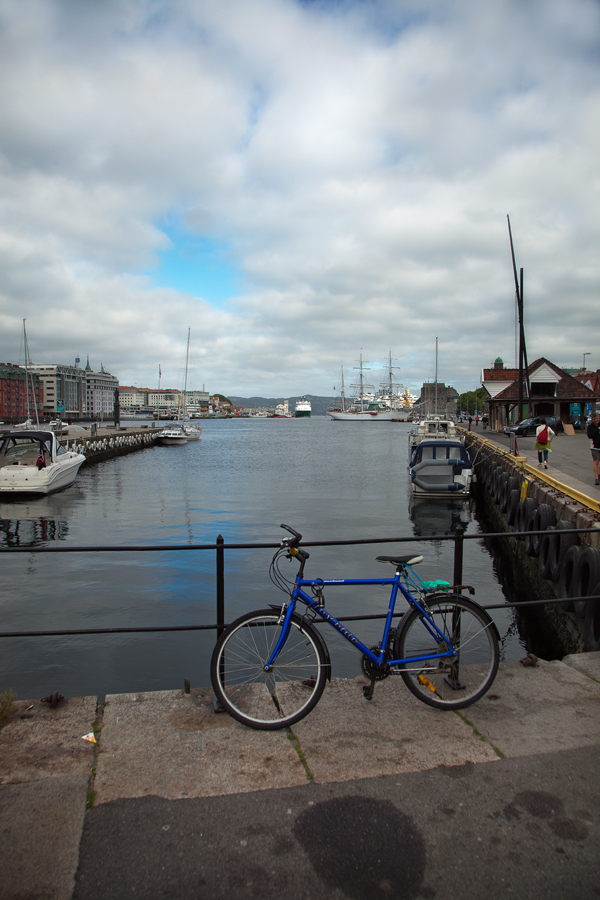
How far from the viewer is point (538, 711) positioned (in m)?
3.90

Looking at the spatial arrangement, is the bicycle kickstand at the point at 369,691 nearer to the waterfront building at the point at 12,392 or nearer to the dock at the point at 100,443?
the dock at the point at 100,443

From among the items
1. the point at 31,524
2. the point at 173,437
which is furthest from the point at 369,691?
the point at 173,437

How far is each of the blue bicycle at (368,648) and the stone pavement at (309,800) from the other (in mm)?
→ 153

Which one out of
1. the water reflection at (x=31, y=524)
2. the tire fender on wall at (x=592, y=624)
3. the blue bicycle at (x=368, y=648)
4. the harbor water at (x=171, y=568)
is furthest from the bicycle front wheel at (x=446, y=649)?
the water reflection at (x=31, y=524)

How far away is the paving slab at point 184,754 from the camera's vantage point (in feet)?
10.1

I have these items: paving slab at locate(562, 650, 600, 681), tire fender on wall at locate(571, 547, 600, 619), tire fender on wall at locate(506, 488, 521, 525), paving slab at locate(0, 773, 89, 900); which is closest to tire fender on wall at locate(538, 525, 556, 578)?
tire fender on wall at locate(571, 547, 600, 619)

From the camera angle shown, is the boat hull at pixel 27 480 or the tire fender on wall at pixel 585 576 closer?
the tire fender on wall at pixel 585 576

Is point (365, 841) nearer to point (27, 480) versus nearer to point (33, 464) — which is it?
point (27, 480)

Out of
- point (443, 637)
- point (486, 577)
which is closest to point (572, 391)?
point (486, 577)

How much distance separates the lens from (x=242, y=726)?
12.3 feet

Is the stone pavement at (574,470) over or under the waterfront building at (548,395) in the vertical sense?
under

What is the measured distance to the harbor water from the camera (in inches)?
375

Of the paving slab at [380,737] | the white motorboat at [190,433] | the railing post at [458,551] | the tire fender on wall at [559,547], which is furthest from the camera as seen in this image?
the white motorboat at [190,433]

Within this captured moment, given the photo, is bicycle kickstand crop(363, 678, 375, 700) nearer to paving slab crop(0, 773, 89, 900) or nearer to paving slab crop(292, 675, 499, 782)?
paving slab crop(292, 675, 499, 782)
